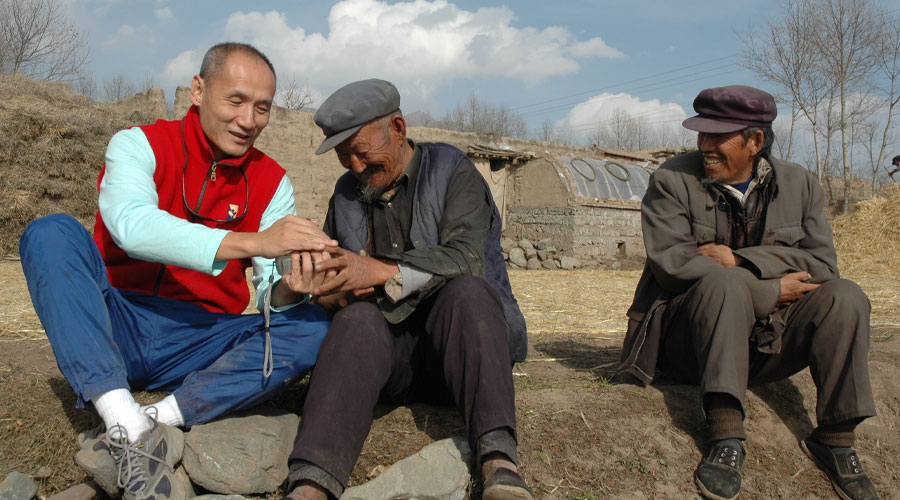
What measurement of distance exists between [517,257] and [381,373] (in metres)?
12.4

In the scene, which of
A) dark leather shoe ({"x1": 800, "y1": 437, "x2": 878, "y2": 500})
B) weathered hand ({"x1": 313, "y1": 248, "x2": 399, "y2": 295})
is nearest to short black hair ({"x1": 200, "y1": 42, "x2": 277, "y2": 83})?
weathered hand ({"x1": 313, "y1": 248, "x2": 399, "y2": 295})

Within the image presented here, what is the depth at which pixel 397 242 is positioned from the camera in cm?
293

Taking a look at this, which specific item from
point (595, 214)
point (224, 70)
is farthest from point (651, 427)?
point (595, 214)

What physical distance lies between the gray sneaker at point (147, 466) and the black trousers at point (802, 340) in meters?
2.01

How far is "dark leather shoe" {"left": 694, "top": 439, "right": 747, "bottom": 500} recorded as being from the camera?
91.8 inches

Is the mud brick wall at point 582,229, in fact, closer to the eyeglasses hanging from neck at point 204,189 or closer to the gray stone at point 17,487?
the eyeglasses hanging from neck at point 204,189

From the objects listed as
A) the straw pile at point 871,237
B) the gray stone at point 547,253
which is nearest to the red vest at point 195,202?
the gray stone at point 547,253

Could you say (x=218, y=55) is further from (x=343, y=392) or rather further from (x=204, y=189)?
(x=343, y=392)

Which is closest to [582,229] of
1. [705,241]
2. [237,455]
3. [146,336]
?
[705,241]

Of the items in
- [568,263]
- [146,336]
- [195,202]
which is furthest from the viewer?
[568,263]

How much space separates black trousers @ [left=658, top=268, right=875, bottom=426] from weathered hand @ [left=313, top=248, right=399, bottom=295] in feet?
4.36

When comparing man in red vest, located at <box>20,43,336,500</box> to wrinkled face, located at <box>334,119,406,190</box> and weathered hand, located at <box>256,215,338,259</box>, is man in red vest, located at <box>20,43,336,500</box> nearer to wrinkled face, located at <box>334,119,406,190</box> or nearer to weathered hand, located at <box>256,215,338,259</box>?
weathered hand, located at <box>256,215,338,259</box>

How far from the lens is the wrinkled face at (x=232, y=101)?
2801mm

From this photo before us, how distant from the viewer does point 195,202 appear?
280cm
